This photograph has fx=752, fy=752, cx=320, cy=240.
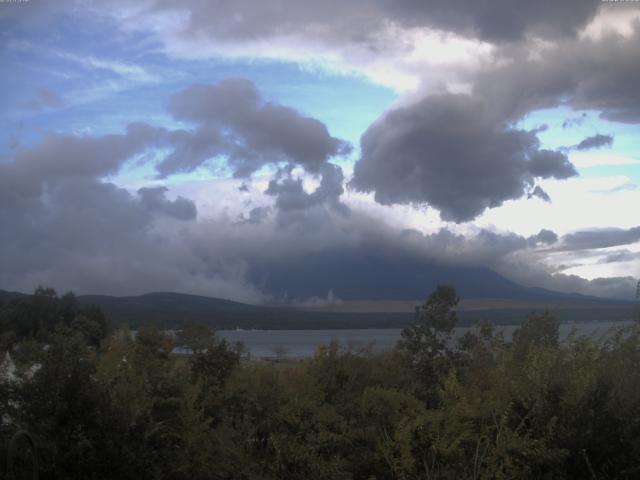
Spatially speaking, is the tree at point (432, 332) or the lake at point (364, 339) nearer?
the lake at point (364, 339)

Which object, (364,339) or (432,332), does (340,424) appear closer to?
(432,332)

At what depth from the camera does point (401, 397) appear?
1263 centimetres

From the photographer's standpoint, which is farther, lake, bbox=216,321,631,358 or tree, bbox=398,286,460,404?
tree, bbox=398,286,460,404

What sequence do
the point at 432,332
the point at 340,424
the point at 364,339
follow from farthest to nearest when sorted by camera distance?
the point at 364,339 < the point at 432,332 < the point at 340,424

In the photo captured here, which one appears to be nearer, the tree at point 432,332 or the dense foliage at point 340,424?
the dense foliage at point 340,424

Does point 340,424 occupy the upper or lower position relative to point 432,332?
lower

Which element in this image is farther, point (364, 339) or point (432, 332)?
point (364, 339)

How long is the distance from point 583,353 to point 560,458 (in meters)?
2.34

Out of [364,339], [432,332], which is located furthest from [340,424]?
[364,339]

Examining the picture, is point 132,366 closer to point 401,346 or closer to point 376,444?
point 376,444

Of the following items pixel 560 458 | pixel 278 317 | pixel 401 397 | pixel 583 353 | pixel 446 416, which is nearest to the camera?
pixel 560 458

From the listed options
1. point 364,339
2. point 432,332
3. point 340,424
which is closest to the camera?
point 340,424

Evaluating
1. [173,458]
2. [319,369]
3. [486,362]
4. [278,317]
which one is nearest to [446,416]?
[173,458]

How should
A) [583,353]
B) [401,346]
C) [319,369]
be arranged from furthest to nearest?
[401,346]
[319,369]
[583,353]
